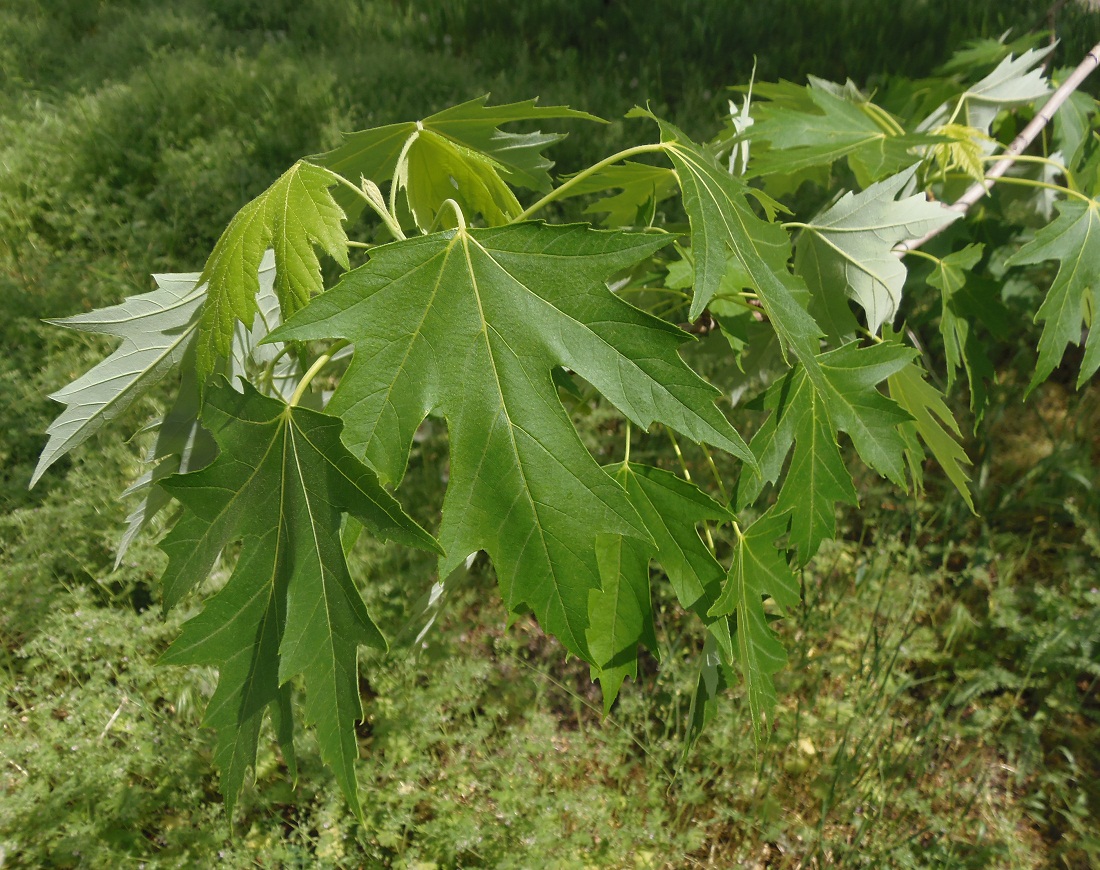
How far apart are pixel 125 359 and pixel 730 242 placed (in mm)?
797

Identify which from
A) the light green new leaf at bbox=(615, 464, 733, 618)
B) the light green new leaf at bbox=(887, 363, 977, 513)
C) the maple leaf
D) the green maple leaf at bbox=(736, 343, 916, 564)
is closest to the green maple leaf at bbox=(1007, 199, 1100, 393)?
the light green new leaf at bbox=(887, 363, 977, 513)

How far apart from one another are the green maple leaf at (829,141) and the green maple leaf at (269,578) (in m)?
0.86

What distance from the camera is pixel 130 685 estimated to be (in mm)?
2379

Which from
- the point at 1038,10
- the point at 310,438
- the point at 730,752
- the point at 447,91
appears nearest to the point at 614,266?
the point at 310,438

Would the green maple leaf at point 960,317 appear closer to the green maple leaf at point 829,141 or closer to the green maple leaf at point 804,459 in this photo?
the green maple leaf at point 829,141

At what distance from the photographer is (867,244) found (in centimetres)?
124

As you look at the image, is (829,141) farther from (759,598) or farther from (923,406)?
(759,598)

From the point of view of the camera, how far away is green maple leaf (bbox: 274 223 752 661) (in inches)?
29.1

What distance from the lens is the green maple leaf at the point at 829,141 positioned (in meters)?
1.27

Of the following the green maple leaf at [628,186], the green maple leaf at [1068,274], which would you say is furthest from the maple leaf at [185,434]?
the green maple leaf at [1068,274]

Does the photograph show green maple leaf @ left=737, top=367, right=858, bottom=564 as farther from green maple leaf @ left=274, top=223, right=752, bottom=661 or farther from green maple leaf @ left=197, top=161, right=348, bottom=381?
green maple leaf @ left=197, top=161, right=348, bottom=381

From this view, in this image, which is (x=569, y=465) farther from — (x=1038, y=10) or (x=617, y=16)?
(x=1038, y=10)

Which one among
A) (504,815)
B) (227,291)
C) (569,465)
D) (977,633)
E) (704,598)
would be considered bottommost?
(977,633)

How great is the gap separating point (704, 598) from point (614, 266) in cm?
45
